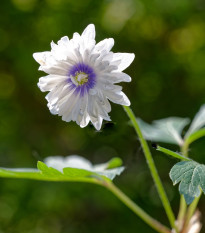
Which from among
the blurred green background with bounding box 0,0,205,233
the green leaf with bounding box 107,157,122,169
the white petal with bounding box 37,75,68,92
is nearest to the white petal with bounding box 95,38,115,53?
the white petal with bounding box 37,75,68,92

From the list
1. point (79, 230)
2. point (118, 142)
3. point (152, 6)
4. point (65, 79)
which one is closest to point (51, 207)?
point (79, 230)

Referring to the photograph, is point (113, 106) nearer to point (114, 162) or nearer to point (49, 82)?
point (114, 162)

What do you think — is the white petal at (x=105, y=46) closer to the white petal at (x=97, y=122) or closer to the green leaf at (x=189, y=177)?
the white petal at (x=97, y=122)

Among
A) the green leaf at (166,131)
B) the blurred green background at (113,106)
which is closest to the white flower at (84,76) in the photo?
the green leaf at (166,131)

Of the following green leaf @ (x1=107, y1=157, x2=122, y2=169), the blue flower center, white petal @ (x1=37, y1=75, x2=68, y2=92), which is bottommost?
green leaf @ (x1=107, y1=157, x2=122, y2=169)

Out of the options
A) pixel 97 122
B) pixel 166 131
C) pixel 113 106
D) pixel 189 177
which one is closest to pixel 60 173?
pixel 97 122

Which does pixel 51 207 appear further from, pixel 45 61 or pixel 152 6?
pixel 45 61

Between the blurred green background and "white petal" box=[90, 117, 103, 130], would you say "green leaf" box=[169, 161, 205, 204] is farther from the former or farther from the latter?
the blurred green background
